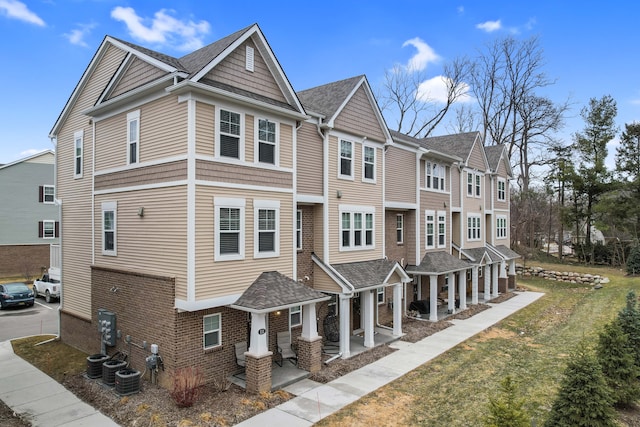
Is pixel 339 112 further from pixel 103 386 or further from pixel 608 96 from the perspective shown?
pixel 608 96

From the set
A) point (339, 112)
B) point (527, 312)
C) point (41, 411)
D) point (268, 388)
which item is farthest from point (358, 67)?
point (41, 411)

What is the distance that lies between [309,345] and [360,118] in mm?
9349

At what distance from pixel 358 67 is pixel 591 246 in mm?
28098

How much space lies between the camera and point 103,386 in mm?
11539

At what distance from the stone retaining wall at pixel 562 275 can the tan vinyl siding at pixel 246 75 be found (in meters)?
29.0

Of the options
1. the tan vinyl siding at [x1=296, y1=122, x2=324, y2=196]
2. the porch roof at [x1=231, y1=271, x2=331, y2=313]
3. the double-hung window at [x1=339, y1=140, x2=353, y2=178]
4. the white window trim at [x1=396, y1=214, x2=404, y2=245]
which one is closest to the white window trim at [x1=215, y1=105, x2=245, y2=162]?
the tan vinyl siding at [x1=296, y1=122, x2=324, y2=196]

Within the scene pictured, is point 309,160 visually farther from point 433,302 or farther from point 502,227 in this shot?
point 502,227

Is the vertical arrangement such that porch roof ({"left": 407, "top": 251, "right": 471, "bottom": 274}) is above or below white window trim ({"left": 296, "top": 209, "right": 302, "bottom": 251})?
below

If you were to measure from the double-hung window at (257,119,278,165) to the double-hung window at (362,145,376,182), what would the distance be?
5.17 meters

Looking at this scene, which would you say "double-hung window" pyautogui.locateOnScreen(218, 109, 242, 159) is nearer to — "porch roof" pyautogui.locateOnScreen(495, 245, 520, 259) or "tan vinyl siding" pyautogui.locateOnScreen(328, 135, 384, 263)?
"tan vinyl siding" pyautogui.locateOnScreen(328, 135, 384, 263)

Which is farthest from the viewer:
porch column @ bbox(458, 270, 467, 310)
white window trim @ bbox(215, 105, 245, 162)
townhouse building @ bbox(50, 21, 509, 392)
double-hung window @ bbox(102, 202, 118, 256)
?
porch column @ bbox(458, 270, 467, 310)

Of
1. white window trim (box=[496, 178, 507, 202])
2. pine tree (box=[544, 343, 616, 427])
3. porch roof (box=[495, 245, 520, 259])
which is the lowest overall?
pine tree (box=[544, 343, 616, 427])

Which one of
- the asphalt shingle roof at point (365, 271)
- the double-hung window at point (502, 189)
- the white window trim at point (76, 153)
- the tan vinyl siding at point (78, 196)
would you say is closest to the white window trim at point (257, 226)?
the asphalt shingle roof at point (365, 271)

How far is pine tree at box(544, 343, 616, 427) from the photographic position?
7.78 metres
